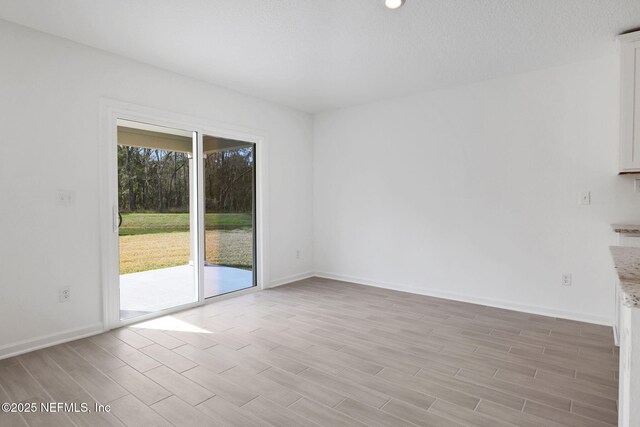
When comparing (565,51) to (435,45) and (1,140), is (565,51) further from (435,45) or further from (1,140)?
(1,140)

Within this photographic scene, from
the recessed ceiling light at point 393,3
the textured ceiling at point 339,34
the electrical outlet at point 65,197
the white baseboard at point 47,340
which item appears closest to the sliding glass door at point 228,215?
the textured ceiling at point 339,34

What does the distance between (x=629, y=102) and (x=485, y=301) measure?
7.30 feet

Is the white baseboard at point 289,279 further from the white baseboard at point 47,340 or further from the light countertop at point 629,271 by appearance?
the light countertop at point 629,271

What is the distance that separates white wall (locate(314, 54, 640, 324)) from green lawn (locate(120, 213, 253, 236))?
5.22 ft

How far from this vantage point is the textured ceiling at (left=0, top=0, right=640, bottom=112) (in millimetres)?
2451

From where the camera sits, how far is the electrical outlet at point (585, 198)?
11.0ft

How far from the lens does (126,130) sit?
372 cm

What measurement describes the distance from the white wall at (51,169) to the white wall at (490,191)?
8.62 feet

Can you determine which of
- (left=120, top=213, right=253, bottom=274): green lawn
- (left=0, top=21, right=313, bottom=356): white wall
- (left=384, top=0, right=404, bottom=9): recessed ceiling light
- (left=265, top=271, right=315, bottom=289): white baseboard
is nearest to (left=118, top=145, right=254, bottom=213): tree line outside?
(left=120, top=213, right=253, bottom=274): green lawn

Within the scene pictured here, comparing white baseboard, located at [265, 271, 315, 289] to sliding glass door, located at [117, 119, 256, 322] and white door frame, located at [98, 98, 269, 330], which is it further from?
white door frame, located at [98, 98, 269, 330]

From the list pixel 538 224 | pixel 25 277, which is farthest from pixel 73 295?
pixel 538 224

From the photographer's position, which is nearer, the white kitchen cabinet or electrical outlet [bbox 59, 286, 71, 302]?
the white kitchen cabinet

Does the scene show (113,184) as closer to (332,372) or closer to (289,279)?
(332,372)

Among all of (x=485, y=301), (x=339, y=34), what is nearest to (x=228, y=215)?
(x=339, y=34)
